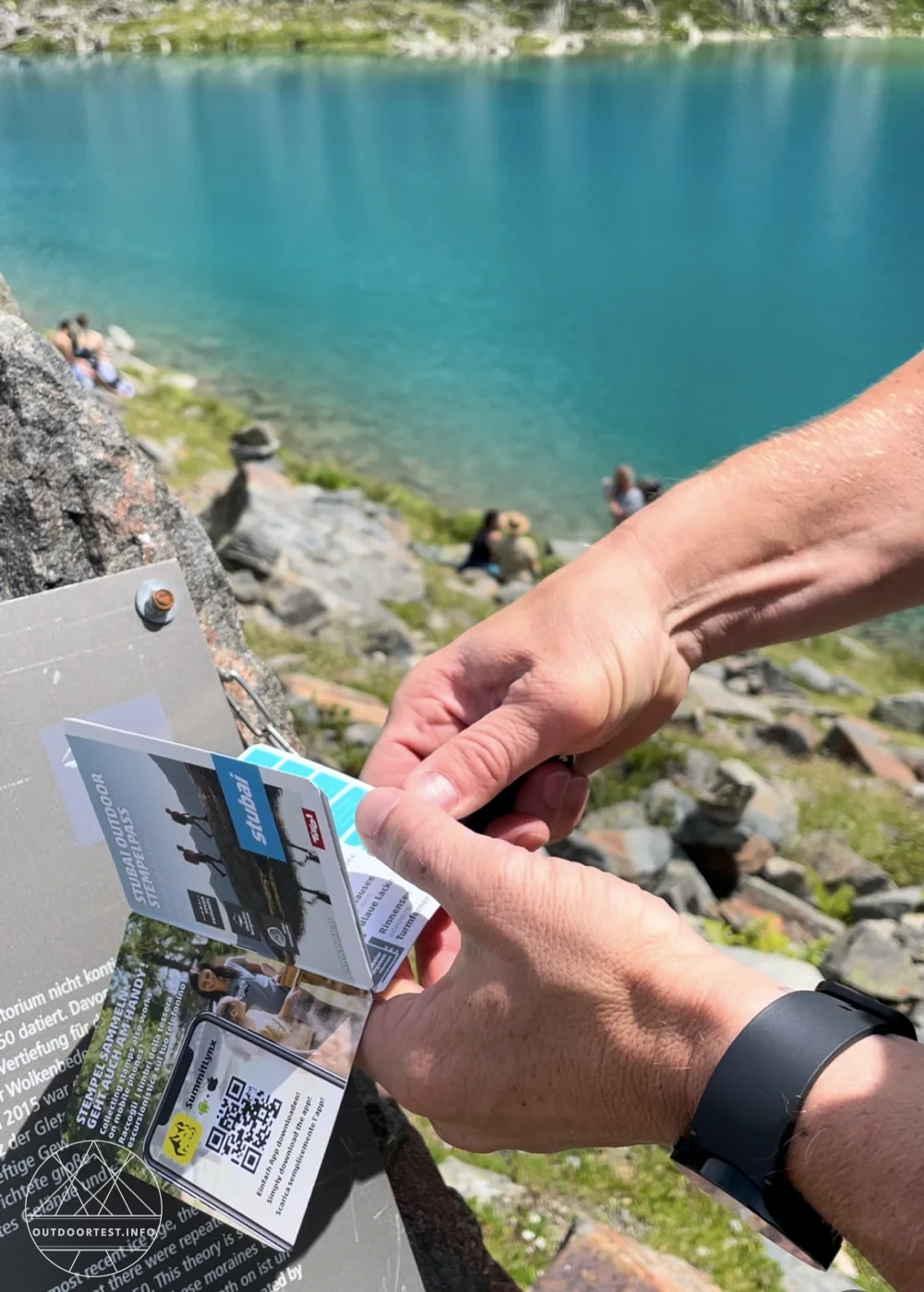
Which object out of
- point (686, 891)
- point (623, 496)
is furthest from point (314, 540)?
point (686, 891)

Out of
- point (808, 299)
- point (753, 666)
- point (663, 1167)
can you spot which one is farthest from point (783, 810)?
point (808, 299)

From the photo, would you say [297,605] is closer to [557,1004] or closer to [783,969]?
[783,969]

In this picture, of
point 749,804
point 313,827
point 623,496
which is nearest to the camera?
point 313,827

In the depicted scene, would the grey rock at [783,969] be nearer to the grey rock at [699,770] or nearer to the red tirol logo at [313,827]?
the grey rock at [699,770]

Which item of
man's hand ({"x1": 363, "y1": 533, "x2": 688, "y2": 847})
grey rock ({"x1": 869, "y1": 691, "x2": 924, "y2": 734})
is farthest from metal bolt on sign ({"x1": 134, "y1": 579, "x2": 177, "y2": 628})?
grey rock ({"x1": 869, "y1": 691, "x2": 924, "y2": 734})

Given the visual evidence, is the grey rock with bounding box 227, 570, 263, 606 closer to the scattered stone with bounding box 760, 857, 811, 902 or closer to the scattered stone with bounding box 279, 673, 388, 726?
the scattered stone with bounding box 279, 673, 388, 726

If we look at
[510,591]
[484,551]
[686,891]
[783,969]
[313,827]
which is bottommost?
[510,591]
